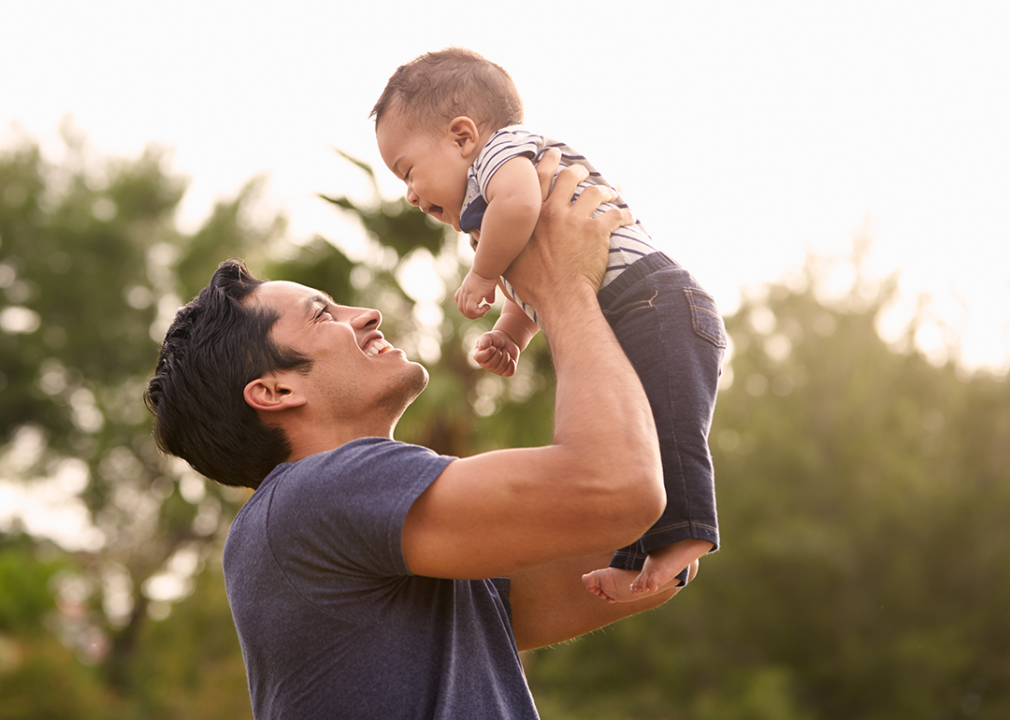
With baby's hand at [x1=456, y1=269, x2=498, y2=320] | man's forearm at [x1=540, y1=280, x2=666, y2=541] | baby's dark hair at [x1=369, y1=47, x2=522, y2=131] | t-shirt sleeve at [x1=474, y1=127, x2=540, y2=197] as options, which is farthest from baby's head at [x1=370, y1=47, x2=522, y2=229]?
man's forearm at [x1=540, y1=280, x2=666, y2=541]

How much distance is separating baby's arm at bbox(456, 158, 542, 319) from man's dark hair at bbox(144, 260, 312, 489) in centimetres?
52

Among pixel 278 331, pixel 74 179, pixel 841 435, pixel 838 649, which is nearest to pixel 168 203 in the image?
pixel 74 179

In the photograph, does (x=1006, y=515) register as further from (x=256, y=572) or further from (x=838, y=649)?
(x=256, y=572)

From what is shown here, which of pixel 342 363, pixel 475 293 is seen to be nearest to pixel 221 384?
pixel 342 363

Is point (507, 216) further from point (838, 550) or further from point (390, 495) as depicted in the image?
point (838, 550)

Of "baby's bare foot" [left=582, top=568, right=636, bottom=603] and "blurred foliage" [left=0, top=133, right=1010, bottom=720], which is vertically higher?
"baby's bare foot" [left=582, top=568, right=636, bottom=603]

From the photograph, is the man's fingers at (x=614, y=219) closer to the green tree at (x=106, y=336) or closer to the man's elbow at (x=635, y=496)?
the man's elbow at (x=635, y=496)

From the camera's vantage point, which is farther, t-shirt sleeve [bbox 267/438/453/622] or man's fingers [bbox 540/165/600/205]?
man's fingers [bbox 540/165/600/205]

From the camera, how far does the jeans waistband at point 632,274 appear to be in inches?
72.0

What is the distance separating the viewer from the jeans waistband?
6.00 feet

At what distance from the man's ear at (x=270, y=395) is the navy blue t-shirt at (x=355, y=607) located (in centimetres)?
27

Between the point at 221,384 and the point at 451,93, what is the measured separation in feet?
3.00

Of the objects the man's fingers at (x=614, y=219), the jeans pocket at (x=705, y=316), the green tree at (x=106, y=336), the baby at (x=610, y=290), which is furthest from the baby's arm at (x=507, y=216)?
the green tree at (x=106, y=336)

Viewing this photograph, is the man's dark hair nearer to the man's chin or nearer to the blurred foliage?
the man's chin
